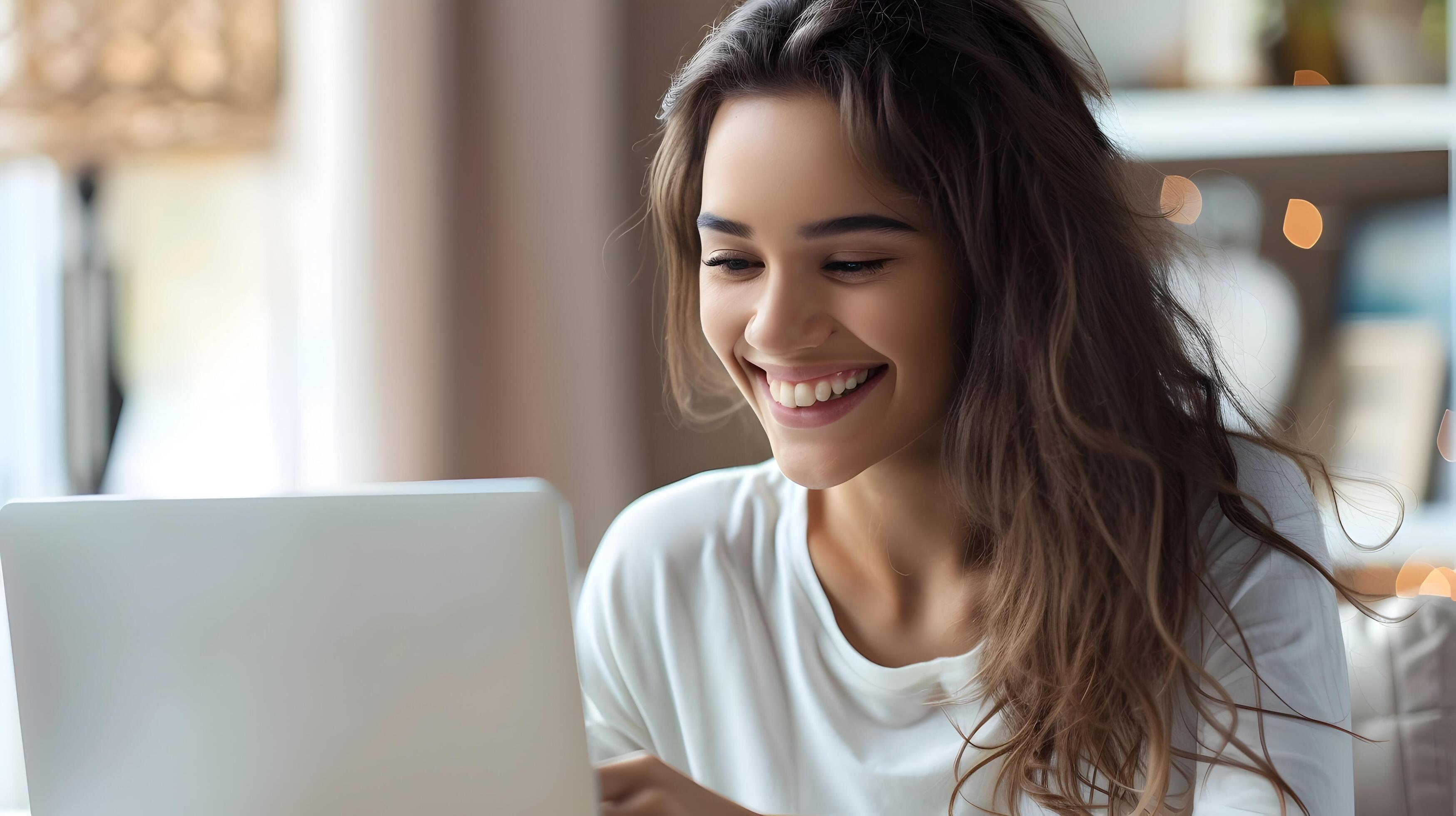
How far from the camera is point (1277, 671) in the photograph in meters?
0.78

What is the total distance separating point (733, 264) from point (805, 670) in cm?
38

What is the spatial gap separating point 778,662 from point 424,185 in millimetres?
988

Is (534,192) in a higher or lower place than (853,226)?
higher

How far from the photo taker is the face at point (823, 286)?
0.81 m

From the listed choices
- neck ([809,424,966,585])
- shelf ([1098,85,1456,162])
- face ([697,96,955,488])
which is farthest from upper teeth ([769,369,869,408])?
shelf ([1098,85,1456,162])

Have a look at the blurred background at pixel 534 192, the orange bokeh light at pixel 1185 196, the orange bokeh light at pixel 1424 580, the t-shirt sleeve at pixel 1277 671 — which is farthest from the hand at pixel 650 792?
the orange bokeh light at pixel 1424 580

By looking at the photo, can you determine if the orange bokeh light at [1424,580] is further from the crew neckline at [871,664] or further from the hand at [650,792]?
the hand at [650,792]

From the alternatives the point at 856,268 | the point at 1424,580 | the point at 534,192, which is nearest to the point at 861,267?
the point at 856,268

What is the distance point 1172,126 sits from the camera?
1.78m

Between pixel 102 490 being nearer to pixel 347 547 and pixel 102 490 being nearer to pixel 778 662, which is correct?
pixel 778 662

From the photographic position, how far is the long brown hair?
803 millimetres

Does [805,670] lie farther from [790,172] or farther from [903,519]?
[790,172]

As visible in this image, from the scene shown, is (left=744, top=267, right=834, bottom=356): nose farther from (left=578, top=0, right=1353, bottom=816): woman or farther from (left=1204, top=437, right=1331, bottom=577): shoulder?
(left=1204, top=437, right=1331, bottom=577): shoulder

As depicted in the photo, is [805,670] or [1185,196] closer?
[805,670]
